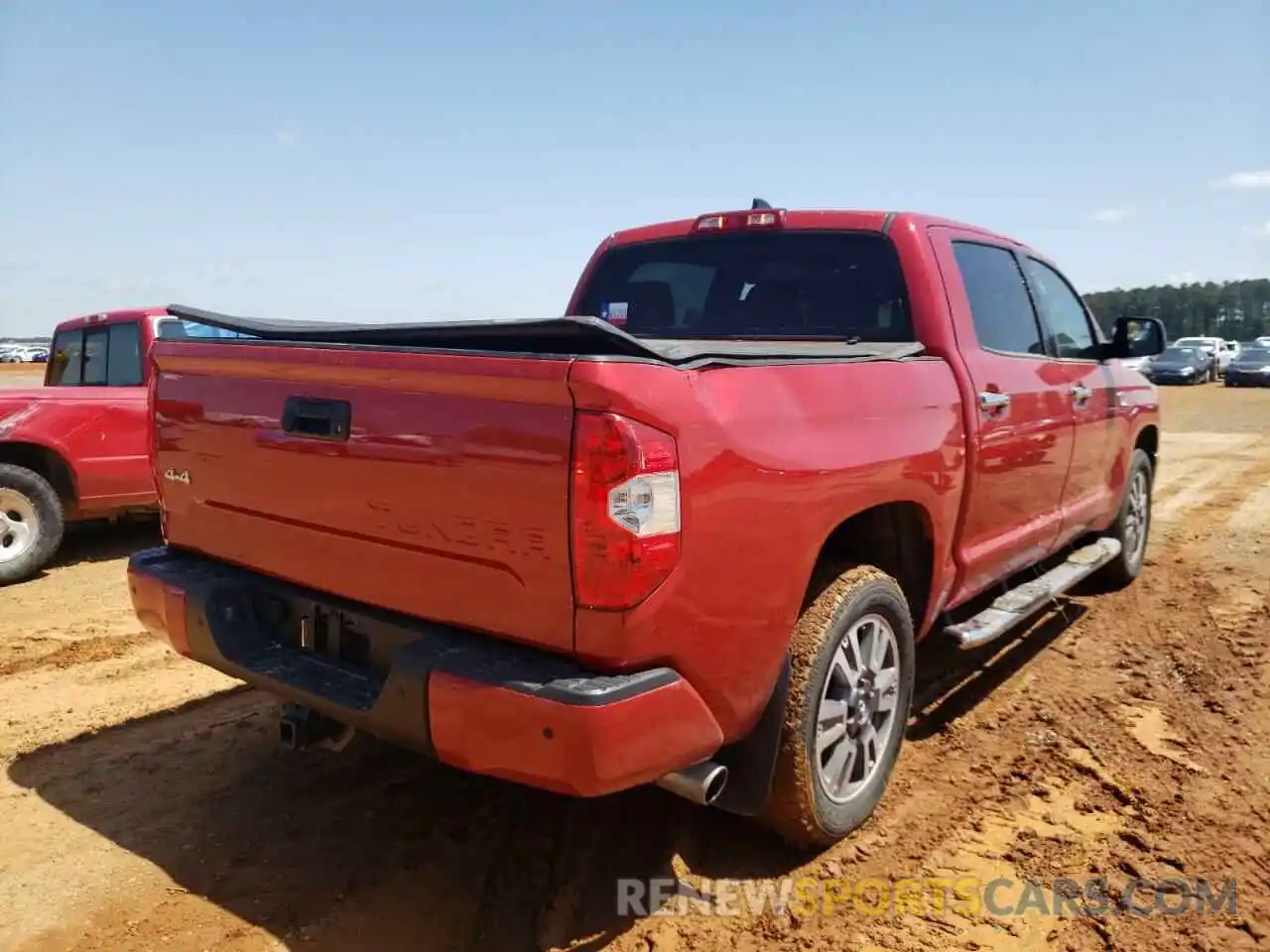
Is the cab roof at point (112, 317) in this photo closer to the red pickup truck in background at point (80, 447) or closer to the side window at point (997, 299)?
the red pickup truck in background at point (80, 447)

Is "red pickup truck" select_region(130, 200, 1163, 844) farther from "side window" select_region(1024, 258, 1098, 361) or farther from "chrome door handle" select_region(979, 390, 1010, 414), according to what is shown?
"side window" select_region(1024, 258, 1098, 361)

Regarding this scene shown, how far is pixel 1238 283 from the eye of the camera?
70875mm

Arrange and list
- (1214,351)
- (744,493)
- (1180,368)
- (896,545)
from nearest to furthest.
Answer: (744,493) → (896,545) → (1180,368) → (1214,351)

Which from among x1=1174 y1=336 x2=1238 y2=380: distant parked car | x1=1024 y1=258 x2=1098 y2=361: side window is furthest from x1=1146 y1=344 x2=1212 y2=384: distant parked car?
x1=1024 y1=258 x2=1098 y2=361: side window

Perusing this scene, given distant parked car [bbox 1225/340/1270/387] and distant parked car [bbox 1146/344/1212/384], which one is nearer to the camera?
distant parked car [bbox 1225/340/1270/387]

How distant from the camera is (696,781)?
2.36 meters

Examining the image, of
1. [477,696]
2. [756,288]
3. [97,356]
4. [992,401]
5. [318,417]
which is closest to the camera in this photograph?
[477,696]

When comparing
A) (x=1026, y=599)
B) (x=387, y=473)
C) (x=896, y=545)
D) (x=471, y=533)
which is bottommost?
(x=1026, y=599)

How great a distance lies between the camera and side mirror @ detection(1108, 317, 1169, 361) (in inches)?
198

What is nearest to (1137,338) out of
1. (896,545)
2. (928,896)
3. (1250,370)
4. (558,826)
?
(896,545)

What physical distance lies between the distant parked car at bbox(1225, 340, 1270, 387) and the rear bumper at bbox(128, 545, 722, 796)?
36216mm

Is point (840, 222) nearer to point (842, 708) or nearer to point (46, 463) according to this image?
point (842, 708)

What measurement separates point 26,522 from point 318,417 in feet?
17.0

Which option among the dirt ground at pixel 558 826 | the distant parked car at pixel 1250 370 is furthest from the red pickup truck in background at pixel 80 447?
the distant parked car at pixel 1250 370
